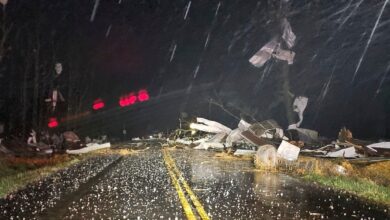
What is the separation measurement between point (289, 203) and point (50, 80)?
146 feet

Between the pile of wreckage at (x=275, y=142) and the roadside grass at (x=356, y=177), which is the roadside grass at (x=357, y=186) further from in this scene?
the pile of wreckage at (x=275, y=142)

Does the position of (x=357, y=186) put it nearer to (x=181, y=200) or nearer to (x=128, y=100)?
(x=181, y=200)

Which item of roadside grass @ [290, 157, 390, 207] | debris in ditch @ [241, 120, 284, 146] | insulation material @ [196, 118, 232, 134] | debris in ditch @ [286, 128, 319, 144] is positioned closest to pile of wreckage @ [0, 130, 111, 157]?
insulation material @ [196, 118, 232, 134]

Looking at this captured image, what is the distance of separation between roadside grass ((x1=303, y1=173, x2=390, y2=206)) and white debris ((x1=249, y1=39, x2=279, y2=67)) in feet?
48.4

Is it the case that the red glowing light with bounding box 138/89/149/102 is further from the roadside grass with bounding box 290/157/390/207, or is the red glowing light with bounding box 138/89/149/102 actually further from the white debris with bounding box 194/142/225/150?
the roadside grass with bounding box 290/157/390/207

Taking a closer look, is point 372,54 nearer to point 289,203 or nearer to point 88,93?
point 289,203

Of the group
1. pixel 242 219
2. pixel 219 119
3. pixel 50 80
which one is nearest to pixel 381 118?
pixel 219 119

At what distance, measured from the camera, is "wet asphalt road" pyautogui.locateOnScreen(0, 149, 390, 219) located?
26.0 feet

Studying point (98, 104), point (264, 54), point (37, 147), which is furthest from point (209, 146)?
point (98, 104)

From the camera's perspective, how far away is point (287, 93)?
2888cm

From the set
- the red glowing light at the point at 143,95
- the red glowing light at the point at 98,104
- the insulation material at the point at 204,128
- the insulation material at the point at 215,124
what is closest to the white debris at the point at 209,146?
the insulation material at the point at 204,128

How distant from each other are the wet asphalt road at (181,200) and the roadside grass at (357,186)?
0.52 m

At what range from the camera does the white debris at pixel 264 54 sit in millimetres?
27581

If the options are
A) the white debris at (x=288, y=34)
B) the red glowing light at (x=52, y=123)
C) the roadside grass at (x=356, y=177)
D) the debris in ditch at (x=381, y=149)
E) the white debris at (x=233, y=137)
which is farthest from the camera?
the red glowing light at (x=52, y=123)
